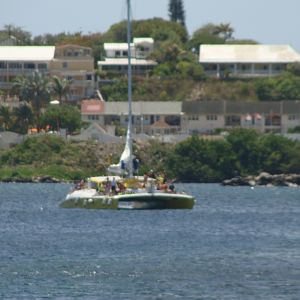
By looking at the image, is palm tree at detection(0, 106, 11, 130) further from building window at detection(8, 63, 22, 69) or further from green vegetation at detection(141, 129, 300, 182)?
building window at detection(8, 63, 22, 69)

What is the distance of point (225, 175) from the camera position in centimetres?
15125

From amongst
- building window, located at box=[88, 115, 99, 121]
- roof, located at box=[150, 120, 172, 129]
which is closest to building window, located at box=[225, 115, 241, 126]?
roof, located at box=[150, 120, 172, 129]

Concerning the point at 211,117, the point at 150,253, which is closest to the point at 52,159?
the point at 211,117

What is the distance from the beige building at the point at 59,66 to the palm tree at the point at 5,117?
20.5 meters

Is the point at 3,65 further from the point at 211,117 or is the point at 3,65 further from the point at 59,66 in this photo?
the point at 211,117

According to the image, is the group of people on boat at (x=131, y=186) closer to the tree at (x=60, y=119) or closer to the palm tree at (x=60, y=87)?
the tree at (x=60, y=119)

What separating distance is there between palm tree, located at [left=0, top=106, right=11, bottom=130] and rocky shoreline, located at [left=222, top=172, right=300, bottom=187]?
27.9 metres

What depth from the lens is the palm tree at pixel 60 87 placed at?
18050 cm

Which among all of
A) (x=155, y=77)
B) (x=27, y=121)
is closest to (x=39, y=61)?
(x=155, y=77)

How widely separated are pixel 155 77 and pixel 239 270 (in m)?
132

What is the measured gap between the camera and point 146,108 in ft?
591

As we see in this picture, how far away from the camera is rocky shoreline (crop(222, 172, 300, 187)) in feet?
486

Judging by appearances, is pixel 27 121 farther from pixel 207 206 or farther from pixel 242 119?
pixel 207 206

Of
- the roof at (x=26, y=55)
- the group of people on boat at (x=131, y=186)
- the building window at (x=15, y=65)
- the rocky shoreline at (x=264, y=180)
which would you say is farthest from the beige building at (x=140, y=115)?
the group of people on boat at (x=131, y=186)
